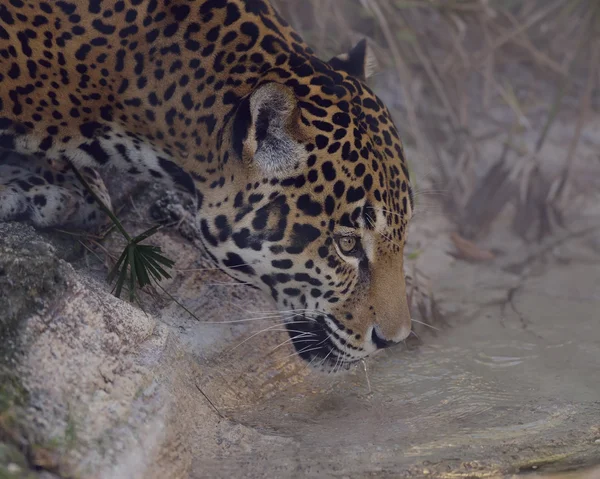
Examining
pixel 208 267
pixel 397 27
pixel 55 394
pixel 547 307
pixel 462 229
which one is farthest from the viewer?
pixel 397 27

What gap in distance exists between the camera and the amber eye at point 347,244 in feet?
12.6

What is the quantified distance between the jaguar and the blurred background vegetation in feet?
9.65

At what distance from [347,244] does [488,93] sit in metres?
4.52

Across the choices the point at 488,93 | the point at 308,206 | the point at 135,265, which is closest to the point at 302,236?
the point at 308,206

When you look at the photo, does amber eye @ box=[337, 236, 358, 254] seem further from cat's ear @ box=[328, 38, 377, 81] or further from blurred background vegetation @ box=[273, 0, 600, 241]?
blurred background vegetation @ box=[273, 0, 600, 241]

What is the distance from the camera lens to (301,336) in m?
4.11

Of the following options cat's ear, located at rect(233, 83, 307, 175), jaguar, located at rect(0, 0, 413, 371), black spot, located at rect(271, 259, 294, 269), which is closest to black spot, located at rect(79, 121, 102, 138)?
jaguar, located at rect(0, 0, 413, 371)

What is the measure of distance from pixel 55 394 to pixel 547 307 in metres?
3.66

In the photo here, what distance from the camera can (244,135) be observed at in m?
3.71

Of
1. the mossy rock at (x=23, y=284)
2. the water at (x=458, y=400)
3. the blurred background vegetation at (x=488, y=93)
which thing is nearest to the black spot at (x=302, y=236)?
the water at (x=458, y=400)

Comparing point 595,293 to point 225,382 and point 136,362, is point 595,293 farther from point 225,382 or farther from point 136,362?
point 136,362

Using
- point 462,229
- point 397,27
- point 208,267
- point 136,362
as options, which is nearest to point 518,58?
point 397,27

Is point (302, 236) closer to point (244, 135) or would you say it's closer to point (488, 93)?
point (244, 135)

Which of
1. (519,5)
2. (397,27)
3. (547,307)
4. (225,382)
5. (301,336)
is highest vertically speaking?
(519,5)
